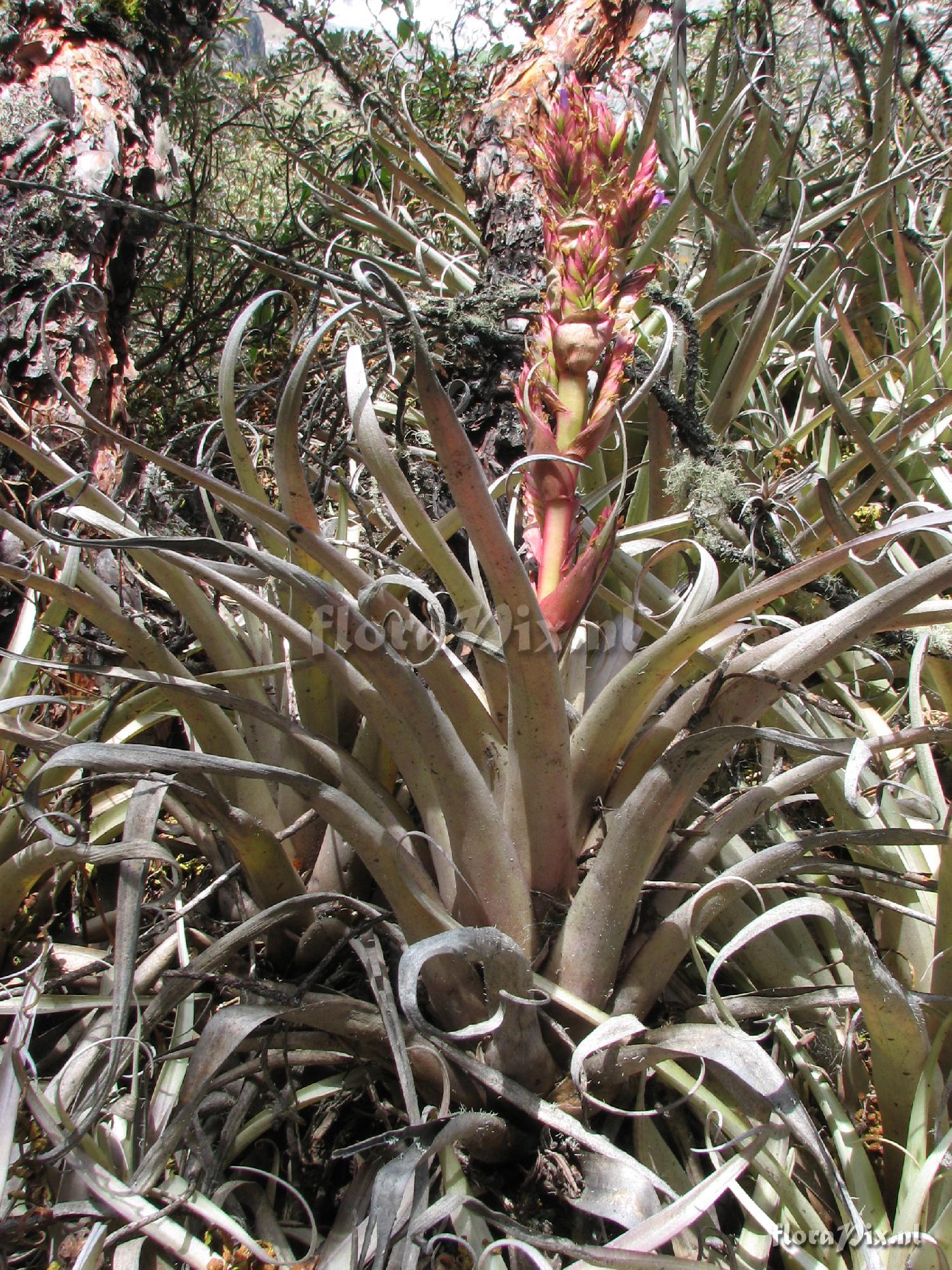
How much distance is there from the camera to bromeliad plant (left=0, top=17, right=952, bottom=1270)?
1.94 feet

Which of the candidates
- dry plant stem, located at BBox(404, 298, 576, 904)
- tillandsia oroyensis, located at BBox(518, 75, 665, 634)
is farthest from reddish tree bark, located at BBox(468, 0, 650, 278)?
dry plant stem, located at BBox(404, 298, 576, 904)

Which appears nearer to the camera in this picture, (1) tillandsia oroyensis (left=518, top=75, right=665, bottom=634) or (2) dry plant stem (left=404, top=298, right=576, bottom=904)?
(2) dry plant stem (left=404, top=298, right=576, bottom=904)

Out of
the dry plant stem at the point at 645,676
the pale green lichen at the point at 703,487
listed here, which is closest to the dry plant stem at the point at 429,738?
the dry plant stem at the point at 645,676

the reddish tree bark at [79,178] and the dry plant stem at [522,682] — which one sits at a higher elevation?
the reddish tree bark at [79,178]

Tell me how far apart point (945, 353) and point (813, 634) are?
3.51 ft

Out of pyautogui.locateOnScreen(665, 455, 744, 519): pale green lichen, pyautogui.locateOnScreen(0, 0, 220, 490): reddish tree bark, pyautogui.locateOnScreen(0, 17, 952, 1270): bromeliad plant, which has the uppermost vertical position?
pyautogui.locateOnScreen(0, 0, 220, 490): reddish tree bark

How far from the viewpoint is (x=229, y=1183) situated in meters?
0.66

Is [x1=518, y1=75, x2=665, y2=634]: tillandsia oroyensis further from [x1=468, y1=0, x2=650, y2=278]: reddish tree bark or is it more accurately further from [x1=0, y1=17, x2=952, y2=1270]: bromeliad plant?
[x1=468, y1=0, x2=650, y2=278]: reddish tree bark

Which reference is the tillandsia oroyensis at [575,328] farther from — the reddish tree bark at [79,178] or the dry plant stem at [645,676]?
the reddish tree bark at [79,178]

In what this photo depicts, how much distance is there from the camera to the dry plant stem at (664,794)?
62 cm

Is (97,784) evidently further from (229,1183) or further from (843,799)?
(843,799)

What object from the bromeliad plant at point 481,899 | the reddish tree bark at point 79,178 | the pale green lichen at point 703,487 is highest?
the reddish tree bark at point 79,178

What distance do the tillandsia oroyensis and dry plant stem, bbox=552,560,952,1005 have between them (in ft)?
0.44

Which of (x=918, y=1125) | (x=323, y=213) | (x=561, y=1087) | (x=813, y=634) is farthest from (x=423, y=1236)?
(x=323, y=213)
